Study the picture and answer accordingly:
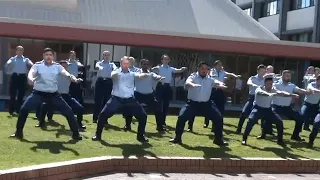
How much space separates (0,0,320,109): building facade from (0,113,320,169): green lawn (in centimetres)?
811

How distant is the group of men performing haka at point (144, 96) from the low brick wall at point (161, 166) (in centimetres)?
143

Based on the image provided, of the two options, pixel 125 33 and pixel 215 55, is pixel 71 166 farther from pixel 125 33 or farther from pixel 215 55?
pixel 215 55

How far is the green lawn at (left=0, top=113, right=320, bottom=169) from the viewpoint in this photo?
27.8ft

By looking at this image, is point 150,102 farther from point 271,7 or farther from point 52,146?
point 271,7

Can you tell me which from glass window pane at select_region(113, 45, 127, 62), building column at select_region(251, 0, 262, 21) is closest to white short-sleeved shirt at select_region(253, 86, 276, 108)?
glass window pane at select_region(113, 45, 127, 62)

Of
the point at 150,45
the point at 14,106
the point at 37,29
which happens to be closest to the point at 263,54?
the point at 150,45

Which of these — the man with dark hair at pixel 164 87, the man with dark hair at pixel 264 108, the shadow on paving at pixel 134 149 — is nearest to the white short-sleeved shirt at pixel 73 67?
the man with dark hair at pixel 164 87

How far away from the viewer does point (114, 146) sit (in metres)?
9.68

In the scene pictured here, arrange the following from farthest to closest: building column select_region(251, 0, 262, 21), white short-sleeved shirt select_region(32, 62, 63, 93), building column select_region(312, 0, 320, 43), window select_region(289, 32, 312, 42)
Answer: building column select_region(251, 0, 262, 21) < window select_region(289, 32, 312, 42) < building column select_region(312, 0, 320, 43) < white short-sleeved shirt select_region(32, 62, 63, 93)

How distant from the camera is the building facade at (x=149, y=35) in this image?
2044 centimetres

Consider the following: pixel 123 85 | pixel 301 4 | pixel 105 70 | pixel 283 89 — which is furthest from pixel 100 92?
pixel 301 4

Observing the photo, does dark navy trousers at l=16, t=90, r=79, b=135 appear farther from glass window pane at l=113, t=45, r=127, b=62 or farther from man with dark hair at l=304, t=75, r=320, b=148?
glass window pane at l=113, t=45, r=127, b=62

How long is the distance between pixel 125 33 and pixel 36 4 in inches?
216

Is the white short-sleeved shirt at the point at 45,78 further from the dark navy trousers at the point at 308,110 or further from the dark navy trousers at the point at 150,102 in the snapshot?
the dark navy trousers at the point at 308,110
